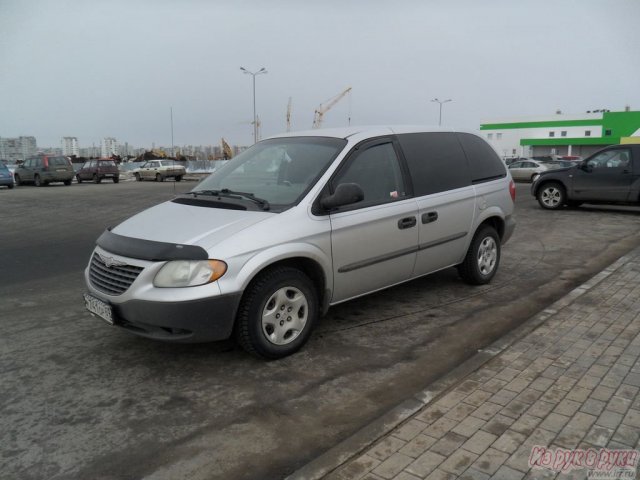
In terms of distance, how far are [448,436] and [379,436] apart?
380 mm

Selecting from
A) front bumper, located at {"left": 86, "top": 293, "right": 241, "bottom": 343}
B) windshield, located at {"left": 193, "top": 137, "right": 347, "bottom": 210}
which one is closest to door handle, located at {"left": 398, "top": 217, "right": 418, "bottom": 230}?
windshield, located at {"left": 193, "top": 137, "right": 347, "bottom": 210}

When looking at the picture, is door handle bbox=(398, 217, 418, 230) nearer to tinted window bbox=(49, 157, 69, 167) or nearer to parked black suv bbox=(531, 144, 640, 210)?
parked black suv bbox=(531, 144, 640, 210)

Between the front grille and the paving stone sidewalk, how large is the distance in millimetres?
2006

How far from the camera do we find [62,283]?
657 cm

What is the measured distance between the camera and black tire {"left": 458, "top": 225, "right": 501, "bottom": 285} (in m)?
5.76

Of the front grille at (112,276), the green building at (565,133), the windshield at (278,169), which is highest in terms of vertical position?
the green building at (565,133)

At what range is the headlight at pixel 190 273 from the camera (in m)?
3.51

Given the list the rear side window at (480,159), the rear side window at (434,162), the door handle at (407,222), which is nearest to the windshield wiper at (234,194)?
the door handle at (407,222)

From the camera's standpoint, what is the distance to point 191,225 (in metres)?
3.88

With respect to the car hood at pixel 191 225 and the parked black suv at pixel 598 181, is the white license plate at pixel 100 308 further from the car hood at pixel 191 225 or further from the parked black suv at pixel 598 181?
the parked black suv at pixel 598 181

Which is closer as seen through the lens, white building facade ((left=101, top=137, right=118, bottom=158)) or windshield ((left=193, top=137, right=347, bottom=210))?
windshield ((left=193, top=137, right=347, bottom=210))

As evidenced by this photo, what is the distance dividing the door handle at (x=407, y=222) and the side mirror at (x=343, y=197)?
27.3 inches

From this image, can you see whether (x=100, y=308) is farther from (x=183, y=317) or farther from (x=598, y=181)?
(x=598, y=181)

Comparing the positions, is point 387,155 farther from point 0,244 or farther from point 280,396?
point 0,244
